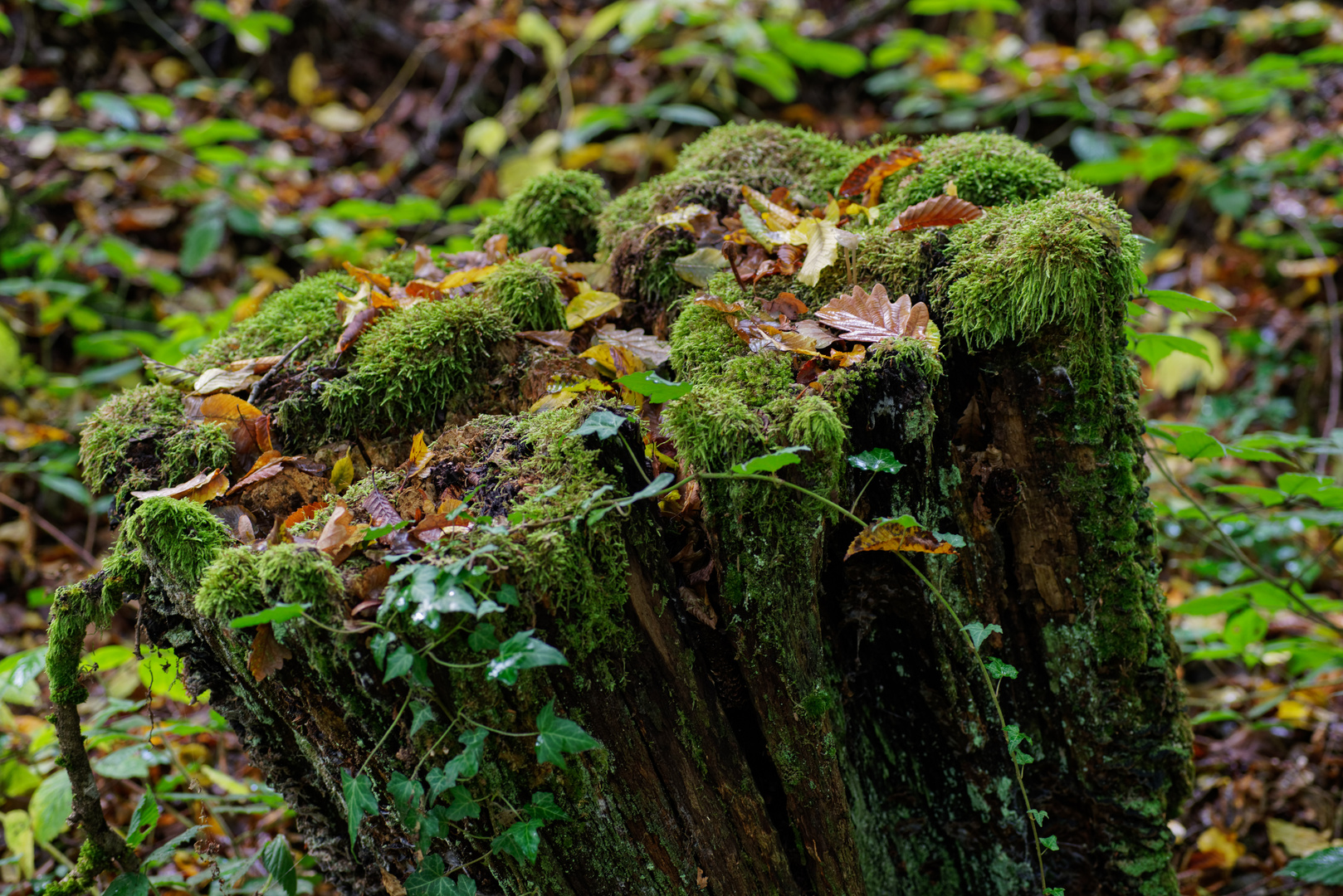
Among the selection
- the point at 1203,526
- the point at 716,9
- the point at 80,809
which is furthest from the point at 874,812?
the point at 716,9

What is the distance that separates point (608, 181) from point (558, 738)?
19.1 feet

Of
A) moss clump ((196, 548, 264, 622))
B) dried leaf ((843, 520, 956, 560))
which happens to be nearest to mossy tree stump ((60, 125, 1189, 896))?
moss clump ((196, 548, 264, 622))

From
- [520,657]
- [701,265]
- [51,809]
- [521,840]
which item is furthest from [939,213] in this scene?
[51,809]

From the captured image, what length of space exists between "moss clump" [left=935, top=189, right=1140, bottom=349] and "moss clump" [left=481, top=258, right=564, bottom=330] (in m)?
1.05

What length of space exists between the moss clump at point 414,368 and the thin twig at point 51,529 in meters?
2.66

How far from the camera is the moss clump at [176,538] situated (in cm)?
166

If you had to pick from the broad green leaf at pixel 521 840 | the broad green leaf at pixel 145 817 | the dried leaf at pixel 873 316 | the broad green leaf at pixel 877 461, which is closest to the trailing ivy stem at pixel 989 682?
the broad green leaf at pixel 877 461

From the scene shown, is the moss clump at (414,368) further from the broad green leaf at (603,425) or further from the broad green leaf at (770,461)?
the broad green leaf at (770,461)

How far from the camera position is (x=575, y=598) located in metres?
1.57

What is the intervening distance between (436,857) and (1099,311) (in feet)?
6.20

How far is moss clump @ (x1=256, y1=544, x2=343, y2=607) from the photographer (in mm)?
1452

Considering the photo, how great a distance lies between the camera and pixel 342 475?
2.07 metres

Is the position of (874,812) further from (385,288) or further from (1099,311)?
(385,288)

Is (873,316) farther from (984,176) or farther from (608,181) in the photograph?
(608,181)
